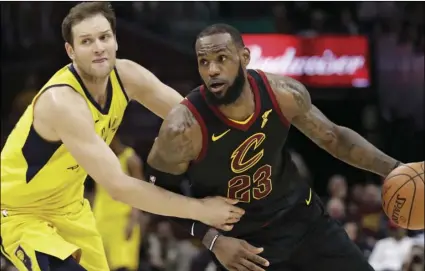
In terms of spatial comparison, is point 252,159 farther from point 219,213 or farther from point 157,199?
point 157,199

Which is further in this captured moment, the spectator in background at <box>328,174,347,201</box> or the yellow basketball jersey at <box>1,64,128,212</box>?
the spectator in background at <box>328,174,347,201</box>

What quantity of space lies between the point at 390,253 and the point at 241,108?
4.24m

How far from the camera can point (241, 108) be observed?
3.95 m

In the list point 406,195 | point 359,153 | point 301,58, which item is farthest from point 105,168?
point 301,58

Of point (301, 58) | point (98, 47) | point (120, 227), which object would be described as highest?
point (98, 47)

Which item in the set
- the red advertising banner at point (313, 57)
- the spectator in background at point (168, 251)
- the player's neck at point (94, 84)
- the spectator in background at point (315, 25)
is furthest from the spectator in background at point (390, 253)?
the player's neck at point (94, 84)

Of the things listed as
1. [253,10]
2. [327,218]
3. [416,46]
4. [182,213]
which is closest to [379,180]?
[416,46]

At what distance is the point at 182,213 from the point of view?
3.84 meters

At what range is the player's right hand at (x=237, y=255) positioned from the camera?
12.7 feet

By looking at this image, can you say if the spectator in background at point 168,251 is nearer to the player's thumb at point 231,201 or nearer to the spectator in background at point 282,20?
the spectator in background at point 282,20

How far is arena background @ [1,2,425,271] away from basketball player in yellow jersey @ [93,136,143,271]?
1.76m

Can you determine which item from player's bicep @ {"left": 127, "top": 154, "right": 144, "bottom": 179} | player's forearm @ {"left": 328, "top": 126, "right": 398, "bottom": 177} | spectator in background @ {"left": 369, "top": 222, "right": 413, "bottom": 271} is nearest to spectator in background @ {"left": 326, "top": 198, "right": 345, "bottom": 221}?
spectator in background @ {"left": 369, "top": 222, "right": 413, "bottom": 271}

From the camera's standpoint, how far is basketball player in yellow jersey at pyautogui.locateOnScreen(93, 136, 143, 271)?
710cm

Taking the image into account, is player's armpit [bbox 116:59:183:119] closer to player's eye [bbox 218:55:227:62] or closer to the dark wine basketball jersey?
the dark wine basketball jersey
